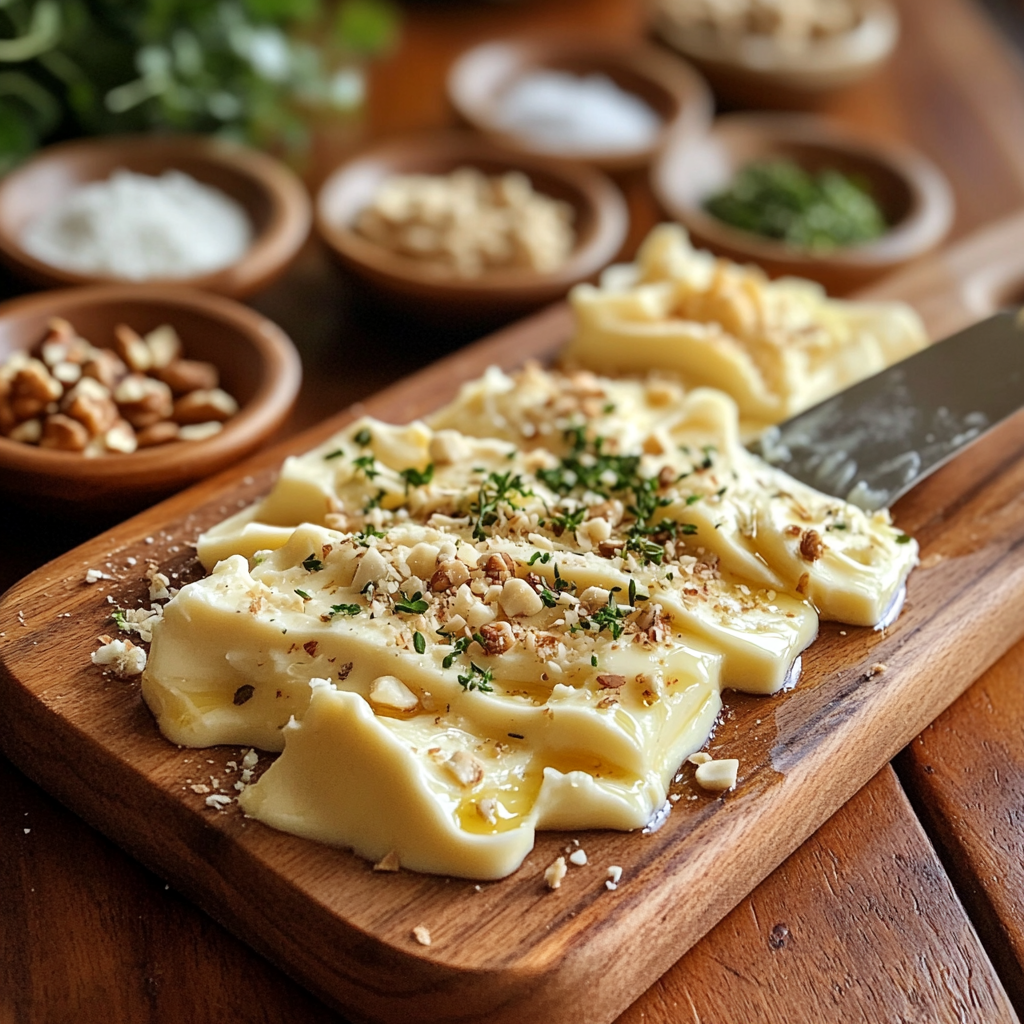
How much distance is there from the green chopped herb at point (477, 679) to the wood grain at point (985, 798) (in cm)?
79

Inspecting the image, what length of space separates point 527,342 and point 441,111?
1879 mm

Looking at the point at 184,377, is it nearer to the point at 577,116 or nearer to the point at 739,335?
the point at 739,335

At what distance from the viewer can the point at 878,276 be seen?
3.35 metres

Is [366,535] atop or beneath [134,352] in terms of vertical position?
atop

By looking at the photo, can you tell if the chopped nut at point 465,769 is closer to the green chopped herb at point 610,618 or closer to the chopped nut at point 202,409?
the green chopped herb at point 610,618

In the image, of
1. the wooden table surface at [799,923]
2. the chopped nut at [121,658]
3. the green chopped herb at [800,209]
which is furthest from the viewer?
the green chopped herb at [800,209]

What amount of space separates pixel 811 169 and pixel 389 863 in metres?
3.12

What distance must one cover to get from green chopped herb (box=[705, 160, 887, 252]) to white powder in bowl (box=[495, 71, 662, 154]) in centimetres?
35

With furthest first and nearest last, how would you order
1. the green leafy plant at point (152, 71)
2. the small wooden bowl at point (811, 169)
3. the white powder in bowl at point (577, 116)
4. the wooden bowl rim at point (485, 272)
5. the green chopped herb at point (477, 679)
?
the white powder in bowl at point (577, 116) → the green leafy plant at point (152, 71) → the small wooden bowl at point (811, 169) → the wooden bowl rim at point (485, 272) → the green chopped herb at point (477, 679)

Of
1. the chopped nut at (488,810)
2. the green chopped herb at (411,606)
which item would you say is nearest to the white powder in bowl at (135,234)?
the green chopped herb at (411,606)

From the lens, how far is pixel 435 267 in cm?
320

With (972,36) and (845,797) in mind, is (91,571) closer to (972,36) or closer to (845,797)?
(845,797)

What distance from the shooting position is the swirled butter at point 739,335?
8.72 feet

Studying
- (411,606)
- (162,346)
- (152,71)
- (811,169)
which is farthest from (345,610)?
(811,169)
